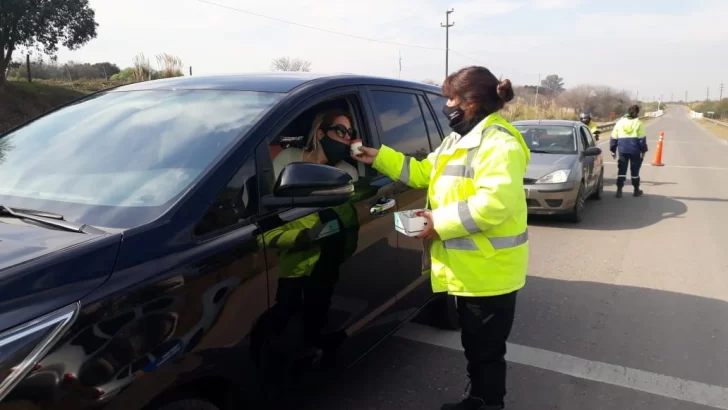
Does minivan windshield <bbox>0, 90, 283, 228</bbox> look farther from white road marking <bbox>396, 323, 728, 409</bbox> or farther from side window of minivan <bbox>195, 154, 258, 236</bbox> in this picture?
white road marking <bbox>396, 323, 728, 409</bbox>

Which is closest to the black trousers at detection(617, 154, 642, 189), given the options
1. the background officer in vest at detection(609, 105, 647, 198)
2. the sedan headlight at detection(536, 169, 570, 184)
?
the background officer in vest at detection(609, 105, 647, 198)

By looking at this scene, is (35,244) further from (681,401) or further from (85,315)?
(681,401)

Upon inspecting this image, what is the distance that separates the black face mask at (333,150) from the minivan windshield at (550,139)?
6.81 meters

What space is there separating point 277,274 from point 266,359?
0.35m

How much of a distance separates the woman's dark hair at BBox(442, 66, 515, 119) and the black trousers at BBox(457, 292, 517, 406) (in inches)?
35.7

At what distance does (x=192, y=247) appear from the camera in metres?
1.99

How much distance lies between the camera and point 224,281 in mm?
2053

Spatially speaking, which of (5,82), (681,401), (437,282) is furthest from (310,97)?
(5,82)

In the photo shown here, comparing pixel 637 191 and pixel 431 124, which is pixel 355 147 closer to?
pixel 431 124

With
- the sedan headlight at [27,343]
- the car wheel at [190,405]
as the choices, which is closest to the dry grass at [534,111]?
the car wheel at [190,405]

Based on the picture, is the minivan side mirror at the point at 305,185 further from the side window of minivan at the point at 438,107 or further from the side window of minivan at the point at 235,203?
the side window of minivan at the point at 438,107

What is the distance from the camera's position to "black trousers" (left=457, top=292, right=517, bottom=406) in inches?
106

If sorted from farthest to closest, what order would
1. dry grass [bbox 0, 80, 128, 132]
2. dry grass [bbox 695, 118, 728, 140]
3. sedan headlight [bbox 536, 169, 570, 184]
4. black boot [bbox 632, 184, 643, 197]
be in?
dry grass [bbox 695, 118, 728, 140], dry grass [bbox 0, 80, 128, 132], black boot [bbox 632, 184, 643, 197], sedan headlight [bbox 536, 169, 570, 184]

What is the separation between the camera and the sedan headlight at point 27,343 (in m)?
1.44
